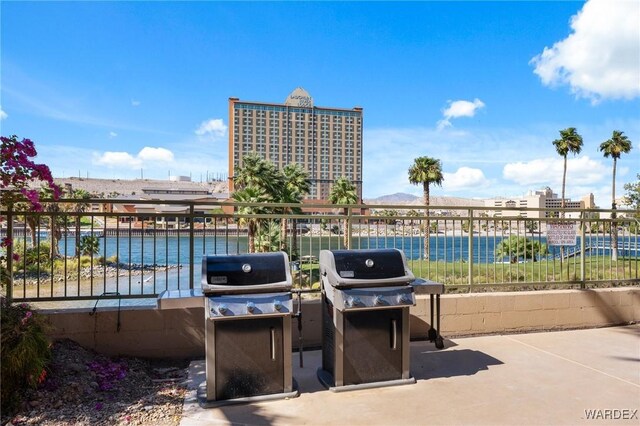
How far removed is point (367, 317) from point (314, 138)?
154 m

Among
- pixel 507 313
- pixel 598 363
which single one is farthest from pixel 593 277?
pixel 598 363

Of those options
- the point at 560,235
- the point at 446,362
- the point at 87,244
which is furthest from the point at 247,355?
the point at 560,235

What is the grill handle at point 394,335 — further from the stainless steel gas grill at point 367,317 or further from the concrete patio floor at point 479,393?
the concrete patio floor at point 479,393

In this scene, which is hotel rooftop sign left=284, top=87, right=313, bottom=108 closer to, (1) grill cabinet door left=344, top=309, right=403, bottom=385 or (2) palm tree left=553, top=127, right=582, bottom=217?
(2) palm tree left=553, top=127, right=582, bottom=217

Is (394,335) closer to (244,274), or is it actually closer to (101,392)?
(244,274)

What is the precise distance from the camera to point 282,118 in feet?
498

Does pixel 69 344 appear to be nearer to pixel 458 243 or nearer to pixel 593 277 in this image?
pixel 458 243

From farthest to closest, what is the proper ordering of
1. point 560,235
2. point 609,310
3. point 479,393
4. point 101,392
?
point 609,310, point 560,235, point 479,393, point 101,392

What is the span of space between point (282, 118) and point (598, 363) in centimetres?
15239

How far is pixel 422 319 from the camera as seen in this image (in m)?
5.34

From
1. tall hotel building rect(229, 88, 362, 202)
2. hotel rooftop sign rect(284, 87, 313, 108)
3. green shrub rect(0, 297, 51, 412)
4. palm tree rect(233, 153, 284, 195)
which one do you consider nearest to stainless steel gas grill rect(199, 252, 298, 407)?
green shrub rect(0, 297, 51, 412)

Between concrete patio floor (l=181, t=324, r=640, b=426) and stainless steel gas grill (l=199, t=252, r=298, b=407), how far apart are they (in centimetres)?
15

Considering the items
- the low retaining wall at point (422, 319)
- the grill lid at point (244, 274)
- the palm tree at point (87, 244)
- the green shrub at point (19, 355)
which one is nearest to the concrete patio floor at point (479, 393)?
the low retaining wall at point (422, 319)

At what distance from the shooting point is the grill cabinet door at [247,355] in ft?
11.2
